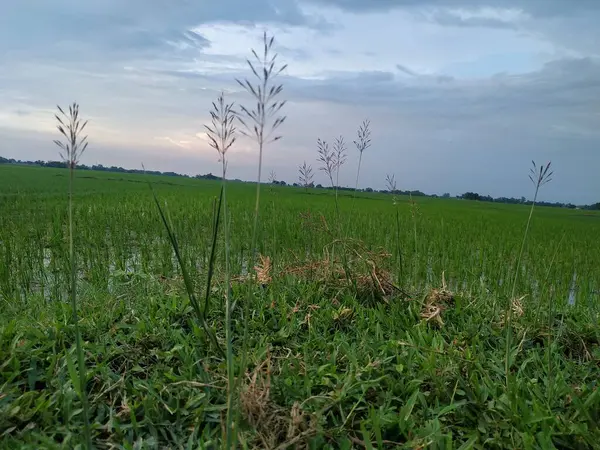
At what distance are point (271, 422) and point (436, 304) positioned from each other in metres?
1.49

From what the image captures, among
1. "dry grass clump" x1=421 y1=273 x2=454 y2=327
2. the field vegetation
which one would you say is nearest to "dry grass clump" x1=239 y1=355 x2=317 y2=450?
the field vegetation

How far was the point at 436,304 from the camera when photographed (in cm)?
252

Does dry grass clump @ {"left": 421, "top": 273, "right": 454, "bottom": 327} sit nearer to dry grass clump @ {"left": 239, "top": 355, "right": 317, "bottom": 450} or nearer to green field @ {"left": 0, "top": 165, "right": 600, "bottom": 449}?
green field @ {"left": 0, "top": 165, "right": 600, "bottom": 449}

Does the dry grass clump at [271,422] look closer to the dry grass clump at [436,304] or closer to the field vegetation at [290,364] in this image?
the field vegetation at [290,364]

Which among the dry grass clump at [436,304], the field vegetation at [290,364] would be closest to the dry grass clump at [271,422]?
the field vegetation at [290,364]

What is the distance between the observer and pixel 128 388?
1.57 meters

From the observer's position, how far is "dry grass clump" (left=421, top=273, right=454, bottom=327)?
2.34 m

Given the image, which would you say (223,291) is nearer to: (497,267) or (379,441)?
(379,441)

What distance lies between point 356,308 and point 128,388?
1331 mm

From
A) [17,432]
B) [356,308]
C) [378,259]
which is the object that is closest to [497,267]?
[378,259]

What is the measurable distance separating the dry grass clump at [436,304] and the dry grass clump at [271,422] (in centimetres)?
117

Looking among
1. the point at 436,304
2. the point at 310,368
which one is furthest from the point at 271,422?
the point at 436,304

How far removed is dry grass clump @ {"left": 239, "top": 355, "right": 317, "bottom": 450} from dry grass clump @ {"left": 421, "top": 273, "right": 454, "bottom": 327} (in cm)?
117

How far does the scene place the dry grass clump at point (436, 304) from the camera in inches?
92.0
